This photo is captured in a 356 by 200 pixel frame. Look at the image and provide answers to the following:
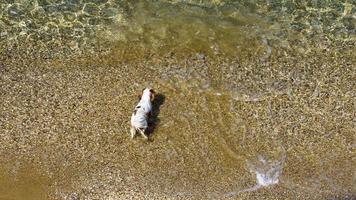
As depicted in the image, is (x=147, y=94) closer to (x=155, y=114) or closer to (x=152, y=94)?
(x=152, y=94)

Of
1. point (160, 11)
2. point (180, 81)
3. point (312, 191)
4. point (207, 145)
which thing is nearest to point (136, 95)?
point (180, 81)

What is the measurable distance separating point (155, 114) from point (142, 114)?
826mm

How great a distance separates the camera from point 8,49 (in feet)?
54.1

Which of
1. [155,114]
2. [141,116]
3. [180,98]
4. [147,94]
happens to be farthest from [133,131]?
[180,98]

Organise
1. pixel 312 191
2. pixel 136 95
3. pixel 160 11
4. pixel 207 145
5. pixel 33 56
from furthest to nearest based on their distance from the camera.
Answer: pixel 160 11
pixel 33 56
pixel 136 95
pixel 207 145
pixel 312 191

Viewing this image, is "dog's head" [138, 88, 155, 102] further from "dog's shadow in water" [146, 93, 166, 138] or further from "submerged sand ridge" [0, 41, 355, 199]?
"submerged sand ridge" [0, 41, 355, 199]

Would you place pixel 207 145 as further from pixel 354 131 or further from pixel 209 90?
pixel 354 131

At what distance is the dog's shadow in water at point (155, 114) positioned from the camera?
14.4m

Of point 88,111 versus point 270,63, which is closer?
point 88,111

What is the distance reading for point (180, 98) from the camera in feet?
50.5

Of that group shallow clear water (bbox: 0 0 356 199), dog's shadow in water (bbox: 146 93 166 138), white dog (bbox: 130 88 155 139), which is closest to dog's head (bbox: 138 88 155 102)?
white dog (bbox: 130 88 155 139)

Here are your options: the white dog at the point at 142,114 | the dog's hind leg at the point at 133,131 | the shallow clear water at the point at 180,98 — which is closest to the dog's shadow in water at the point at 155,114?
the shallow clear water at the point at 180,98

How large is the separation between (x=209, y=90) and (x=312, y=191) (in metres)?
4.02

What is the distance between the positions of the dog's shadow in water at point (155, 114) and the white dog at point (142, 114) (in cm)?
21
